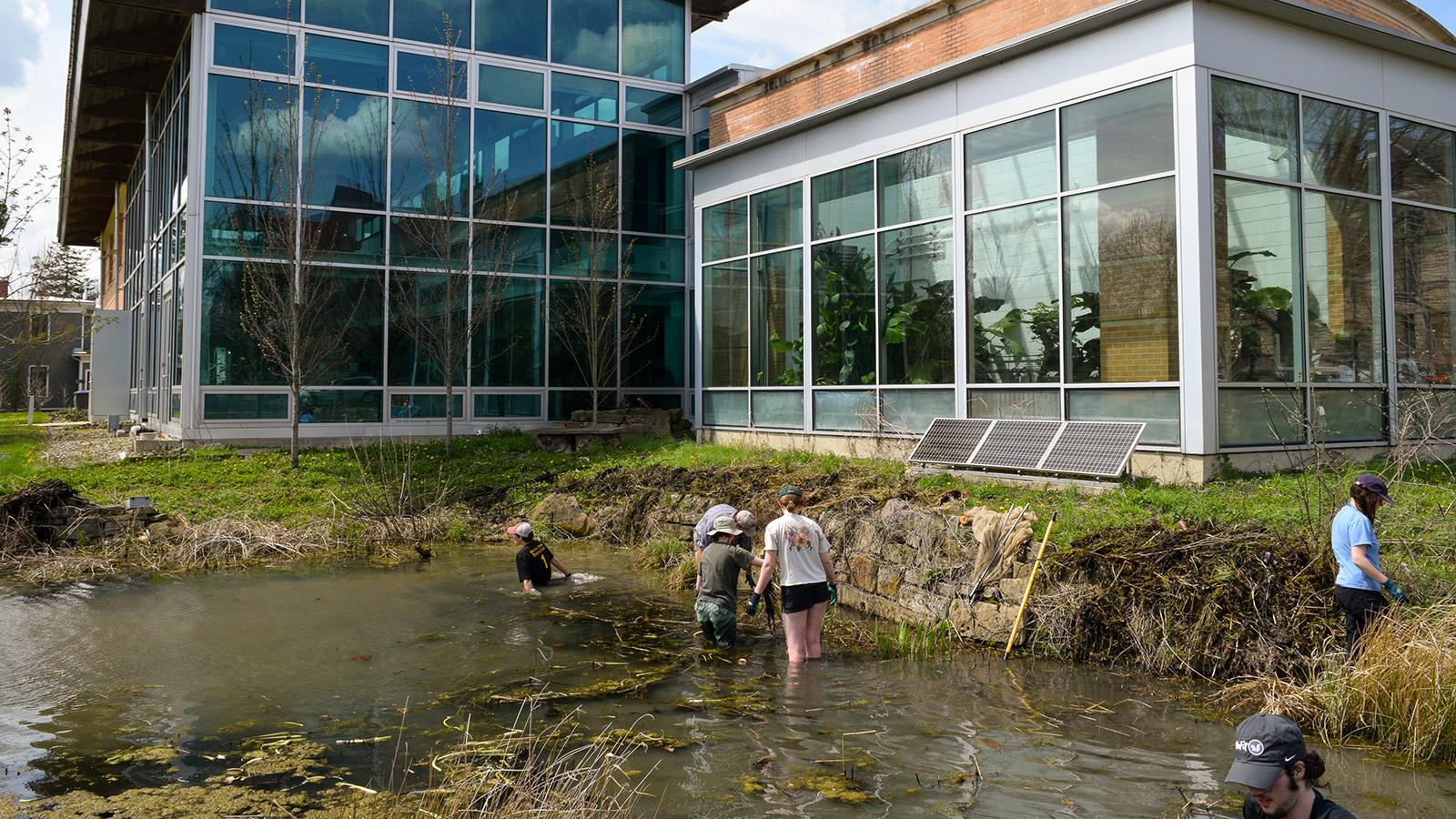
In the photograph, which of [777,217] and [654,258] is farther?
[654,258]

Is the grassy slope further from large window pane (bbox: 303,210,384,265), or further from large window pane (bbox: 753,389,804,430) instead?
large window pane (bbox: 303,210,384,265)

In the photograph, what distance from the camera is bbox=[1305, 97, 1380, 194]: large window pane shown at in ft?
44.7

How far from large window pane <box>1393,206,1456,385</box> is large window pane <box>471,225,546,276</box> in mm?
17088

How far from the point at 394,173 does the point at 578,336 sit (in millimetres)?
5507

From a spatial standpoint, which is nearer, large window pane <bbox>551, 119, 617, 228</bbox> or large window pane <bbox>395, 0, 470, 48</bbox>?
large window pane <bbox>395, 0, 470, 48</bbox>

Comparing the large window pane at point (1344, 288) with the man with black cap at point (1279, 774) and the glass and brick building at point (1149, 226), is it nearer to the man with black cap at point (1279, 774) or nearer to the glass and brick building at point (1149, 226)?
the glass and brick building at point (1149, 226)

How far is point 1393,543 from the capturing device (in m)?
8.69

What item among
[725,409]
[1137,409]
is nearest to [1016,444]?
[1137,409]

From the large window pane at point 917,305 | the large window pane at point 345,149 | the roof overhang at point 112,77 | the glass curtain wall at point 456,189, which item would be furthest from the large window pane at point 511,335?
the large window pane at point 917,305

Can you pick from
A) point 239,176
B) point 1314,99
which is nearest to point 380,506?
point 239,176

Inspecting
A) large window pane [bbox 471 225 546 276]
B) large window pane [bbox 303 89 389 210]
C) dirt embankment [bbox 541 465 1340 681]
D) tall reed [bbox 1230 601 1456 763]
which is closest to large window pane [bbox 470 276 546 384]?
large window pane [bbox 471 225 546 276]

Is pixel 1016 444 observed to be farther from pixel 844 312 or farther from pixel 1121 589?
pixel 1121 589

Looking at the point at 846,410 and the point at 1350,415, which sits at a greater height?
the point at 846,410

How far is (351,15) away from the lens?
74.7ft
